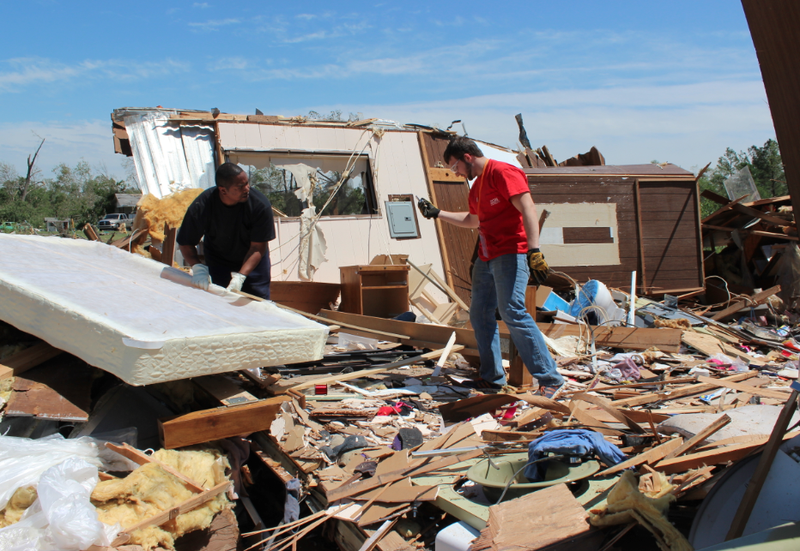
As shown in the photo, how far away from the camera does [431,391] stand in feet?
12.5

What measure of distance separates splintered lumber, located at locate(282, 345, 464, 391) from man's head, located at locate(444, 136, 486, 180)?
4.79ft

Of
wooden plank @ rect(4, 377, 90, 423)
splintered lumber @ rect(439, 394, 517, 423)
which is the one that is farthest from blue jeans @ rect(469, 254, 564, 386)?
wooden plank @ rect(4, 377, 90, 423)

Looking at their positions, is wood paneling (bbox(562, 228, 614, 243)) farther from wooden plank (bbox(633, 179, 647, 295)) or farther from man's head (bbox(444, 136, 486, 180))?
man's head (bbox(444, 136, 486, 180))

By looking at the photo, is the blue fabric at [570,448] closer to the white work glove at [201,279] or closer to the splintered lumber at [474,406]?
the splintered lumber at [474,406]

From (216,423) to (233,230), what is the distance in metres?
2.04

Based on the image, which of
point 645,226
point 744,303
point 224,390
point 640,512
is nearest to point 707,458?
point 640,512

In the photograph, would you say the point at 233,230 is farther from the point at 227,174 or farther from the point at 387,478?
the point at 387,478

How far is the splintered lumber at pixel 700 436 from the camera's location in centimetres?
209

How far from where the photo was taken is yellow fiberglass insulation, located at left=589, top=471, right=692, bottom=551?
1.63 metres

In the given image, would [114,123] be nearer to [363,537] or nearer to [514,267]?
[514,267]

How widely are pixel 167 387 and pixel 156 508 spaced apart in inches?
30.0

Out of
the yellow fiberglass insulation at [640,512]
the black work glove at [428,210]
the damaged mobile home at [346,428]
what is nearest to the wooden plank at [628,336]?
the damaged mobile home at [346,428]

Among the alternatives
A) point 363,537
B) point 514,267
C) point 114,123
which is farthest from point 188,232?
point 114,123

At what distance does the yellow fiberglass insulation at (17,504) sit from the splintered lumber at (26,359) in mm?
823
